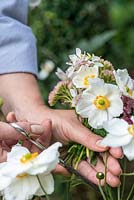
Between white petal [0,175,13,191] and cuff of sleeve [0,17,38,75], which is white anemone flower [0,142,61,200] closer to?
white petal [0,175,13,191]

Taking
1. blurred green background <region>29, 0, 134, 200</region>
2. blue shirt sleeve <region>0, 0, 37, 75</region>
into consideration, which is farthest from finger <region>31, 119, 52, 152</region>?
blurred green background <region>29, 0, 134, 200</region>

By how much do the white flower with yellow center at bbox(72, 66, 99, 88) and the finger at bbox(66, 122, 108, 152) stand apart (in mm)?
60

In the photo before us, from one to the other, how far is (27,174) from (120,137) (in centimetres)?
10

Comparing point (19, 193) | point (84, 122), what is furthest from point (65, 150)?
point (19, 193)

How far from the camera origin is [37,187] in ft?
2.18

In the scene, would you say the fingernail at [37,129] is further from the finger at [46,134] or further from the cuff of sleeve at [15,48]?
the cuff of sleeve at [15,48]

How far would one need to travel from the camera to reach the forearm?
0.97m

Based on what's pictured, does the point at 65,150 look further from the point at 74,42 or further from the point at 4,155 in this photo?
the point at 74,42

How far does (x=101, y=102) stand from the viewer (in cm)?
72

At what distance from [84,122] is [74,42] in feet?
5.73

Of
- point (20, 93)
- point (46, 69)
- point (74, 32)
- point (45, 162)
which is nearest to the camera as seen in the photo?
point (45, 162)

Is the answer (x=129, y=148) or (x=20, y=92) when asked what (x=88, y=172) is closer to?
(x=129, y=148)

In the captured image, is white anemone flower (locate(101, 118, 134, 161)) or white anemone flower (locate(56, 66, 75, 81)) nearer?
white anemone flower (locate(101, 118, 134, 161))

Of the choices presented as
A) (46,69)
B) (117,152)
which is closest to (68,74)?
(117,152)
